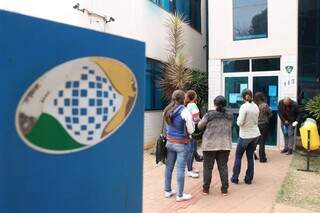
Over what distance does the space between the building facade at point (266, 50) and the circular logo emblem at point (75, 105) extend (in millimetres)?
10171

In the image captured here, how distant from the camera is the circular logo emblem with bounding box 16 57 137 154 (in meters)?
1.84

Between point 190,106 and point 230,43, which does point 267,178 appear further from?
point 230,43

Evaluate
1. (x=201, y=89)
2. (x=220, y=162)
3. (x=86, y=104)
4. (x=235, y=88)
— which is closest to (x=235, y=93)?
(x=235, y=88)

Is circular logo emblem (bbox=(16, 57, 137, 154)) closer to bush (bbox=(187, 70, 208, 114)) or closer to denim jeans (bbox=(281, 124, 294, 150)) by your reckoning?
denim jeans (bbox=(281, 124, 294, 150))

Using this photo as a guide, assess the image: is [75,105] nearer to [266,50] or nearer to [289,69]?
[289,69]

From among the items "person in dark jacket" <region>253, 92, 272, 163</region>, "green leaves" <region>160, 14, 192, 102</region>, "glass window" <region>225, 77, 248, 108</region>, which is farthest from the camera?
"green leaves" <region>160, 14, 192, 102</region>

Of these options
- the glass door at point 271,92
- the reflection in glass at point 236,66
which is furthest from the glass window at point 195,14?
the glass door at point 271,92

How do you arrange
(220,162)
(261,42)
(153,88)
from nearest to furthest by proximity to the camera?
(220,162)
(261,42)
(153,88)

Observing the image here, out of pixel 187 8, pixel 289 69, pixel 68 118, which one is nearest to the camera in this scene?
pixel 68 118

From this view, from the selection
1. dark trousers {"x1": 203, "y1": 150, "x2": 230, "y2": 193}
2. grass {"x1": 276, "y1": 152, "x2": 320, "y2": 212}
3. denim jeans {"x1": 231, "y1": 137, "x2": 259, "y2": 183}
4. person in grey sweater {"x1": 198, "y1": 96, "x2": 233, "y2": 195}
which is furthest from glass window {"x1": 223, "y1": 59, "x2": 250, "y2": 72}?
dark trousers {"x1": 203, "y1": 150, "x2": 230, "y2": 193}

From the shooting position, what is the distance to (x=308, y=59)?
42.1 ft

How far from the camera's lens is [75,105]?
2037mm

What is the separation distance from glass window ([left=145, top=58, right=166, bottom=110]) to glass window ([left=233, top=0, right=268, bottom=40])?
2.64 meters

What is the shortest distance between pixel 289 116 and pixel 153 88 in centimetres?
422
